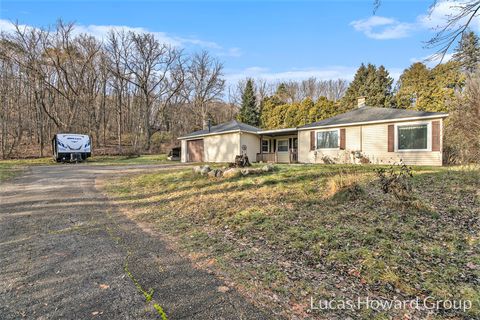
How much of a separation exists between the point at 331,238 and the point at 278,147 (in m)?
15.4

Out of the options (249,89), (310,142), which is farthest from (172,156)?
(249,89)

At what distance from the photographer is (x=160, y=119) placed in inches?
1451

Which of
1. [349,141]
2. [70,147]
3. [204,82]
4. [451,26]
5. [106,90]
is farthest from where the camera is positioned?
[204,82]

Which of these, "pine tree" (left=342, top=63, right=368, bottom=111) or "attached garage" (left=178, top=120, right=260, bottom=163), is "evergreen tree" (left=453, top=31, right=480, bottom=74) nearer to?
"attached garage" (left=178, top=120, right=260, bottom=163)

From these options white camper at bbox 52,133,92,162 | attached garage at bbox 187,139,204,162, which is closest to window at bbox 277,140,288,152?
attached garage at bbox 187,139,204,162

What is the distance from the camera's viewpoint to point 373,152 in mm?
13055

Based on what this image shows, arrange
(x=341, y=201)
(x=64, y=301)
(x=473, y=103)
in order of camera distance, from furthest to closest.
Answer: (x=473, y=103), (x=341, y=201), (x=64, y=301)

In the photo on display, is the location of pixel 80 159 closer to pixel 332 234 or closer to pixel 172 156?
pixel 172 156

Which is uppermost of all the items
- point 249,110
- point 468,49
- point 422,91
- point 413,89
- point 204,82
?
point 204,82

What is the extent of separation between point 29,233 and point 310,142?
1383cm

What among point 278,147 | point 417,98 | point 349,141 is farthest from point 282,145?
point 417,98

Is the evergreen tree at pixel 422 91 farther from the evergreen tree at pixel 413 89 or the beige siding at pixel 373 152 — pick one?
the beige siding at pixel 373 152

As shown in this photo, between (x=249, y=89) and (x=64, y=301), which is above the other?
(x=249, y=89)

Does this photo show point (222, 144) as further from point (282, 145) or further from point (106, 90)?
point (106, 90)
